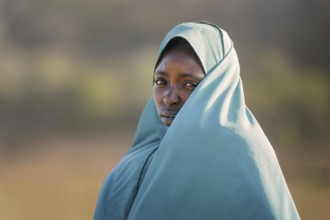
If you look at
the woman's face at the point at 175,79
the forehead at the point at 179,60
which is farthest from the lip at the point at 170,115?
the forehead at the point at 179,60

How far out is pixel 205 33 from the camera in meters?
1.31

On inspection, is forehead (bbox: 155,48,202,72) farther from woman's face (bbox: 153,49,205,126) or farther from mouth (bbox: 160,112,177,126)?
mouth (bbox: 160,112,177,126)

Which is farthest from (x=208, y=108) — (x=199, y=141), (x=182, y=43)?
(x=182, y=43)

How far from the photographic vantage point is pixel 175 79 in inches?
49.3

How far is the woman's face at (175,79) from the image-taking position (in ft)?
4.07

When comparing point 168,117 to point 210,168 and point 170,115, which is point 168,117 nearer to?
point 170,115

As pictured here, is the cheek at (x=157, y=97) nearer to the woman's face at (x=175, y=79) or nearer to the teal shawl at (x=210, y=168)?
the woman's face at (x=175, y=79)

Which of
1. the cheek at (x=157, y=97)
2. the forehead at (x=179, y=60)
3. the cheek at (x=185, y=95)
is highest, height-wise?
the forehead at (x=179, y=60)

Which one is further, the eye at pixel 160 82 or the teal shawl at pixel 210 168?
the eye at pixel 160 82

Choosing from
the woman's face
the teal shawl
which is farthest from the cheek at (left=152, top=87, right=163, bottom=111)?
the teal shawl

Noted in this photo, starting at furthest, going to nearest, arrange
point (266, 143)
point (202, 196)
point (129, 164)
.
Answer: point (129, 164)
point (266, 143)
point (202, 196)

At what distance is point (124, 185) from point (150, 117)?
221 millimetres

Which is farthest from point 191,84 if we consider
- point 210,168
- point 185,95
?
point 210,168

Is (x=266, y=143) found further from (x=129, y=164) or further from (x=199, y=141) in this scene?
(x=129, y=164)
